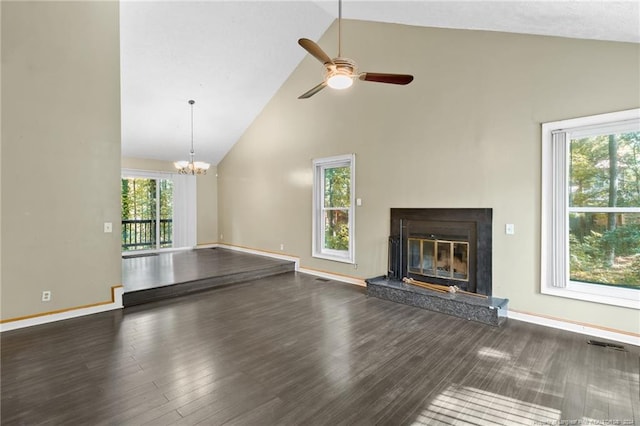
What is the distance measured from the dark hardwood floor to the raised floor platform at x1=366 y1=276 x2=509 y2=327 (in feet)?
0.41

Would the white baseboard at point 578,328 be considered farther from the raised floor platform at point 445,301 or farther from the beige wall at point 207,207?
the beige wall at point 207,207

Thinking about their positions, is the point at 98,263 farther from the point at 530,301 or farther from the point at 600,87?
the point at 600,87

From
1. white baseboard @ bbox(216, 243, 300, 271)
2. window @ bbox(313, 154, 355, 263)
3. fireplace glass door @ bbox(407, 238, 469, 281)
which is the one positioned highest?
window @ bbox(313, 154, 355, 263)

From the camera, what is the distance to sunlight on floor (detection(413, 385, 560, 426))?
1.95m

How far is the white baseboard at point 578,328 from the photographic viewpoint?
10.2 feet

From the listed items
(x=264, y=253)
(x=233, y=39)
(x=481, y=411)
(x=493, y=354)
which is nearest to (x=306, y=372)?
(x=481, y=411)

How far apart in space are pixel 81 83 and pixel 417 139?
457 cm

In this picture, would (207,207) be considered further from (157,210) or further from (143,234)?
(143,234)

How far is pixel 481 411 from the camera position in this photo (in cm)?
204

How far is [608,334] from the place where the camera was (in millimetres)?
3189

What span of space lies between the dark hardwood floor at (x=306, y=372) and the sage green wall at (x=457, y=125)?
3.80 feet

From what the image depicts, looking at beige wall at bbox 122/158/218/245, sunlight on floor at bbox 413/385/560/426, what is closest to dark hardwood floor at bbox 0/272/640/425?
sunlight on floor at bbox 413/385/560/426

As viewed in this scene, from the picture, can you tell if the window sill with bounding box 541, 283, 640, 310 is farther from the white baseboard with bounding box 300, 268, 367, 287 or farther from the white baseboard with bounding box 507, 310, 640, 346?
the white baseboard with bounding box 300, 268, 367, 287

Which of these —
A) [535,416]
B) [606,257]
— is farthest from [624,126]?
[535,416]
